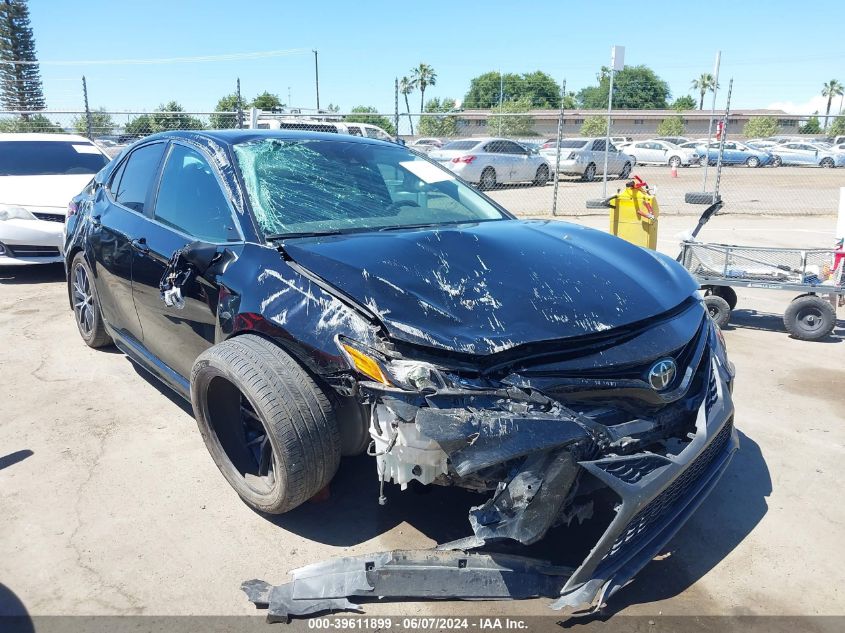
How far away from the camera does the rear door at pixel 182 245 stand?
10.4ft

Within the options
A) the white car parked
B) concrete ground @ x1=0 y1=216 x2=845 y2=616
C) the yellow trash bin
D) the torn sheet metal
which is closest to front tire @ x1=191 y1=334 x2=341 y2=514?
concrete ground @ x1=0 y1=216 x2=845 y2=616

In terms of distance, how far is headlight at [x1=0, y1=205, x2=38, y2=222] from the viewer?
729cm

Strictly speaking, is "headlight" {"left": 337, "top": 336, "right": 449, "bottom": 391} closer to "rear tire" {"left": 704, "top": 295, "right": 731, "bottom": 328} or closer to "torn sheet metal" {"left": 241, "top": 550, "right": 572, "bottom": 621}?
"torn sheet metal" {"left": 241, "top": 550, "right": 572, "bottom": 621}

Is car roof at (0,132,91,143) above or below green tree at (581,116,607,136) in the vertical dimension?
below

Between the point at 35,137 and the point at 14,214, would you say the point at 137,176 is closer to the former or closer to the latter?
the point at 14,214

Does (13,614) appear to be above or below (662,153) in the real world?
below

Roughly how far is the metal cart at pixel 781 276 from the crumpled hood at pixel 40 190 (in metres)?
6.59

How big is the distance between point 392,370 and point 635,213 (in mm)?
5287

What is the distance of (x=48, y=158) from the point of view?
334 inches

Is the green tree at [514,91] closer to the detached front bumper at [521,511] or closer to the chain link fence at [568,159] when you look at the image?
the chain link fence at [568,159]

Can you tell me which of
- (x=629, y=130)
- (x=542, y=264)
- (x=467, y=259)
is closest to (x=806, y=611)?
(x=542, y=264)

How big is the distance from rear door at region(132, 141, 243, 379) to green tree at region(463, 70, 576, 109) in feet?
210

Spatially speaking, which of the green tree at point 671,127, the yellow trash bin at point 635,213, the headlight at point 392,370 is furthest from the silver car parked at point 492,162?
the green tree at point 671,127

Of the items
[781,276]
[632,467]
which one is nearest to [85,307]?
[632,467]
